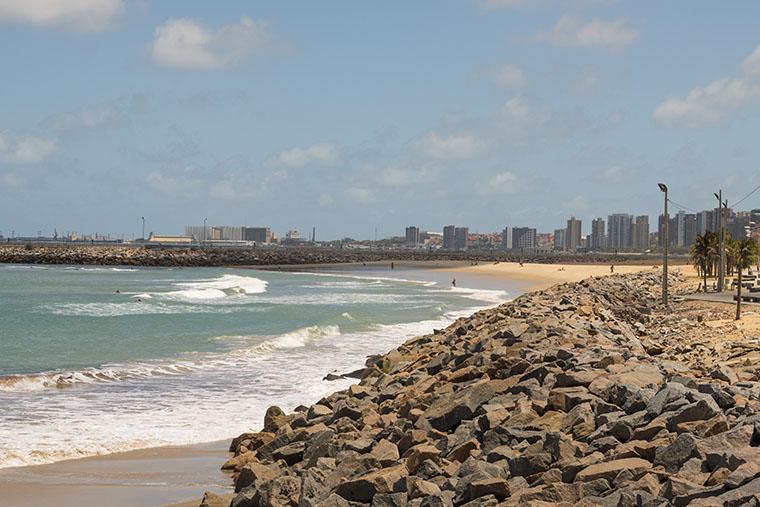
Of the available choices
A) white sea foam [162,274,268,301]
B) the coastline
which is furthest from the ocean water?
white sea foam [162,274,268,301]

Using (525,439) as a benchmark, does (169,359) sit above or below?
below

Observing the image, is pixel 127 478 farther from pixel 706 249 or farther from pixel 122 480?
pixel 706 249

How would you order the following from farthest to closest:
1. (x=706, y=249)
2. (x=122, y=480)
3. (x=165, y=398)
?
(x=706, y=249) → (x=165, y=398) → (x=122, y=480)

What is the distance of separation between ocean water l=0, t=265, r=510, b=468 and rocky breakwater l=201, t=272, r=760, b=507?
217 cm

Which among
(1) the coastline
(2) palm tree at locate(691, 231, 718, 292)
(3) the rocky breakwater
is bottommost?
(1) the coastline

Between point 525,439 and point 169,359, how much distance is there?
1367 centimetres

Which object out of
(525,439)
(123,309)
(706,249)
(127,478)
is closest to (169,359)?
(127,478)

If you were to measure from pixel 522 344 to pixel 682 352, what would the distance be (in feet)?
10.6

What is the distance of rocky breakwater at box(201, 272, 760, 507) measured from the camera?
6.20 m

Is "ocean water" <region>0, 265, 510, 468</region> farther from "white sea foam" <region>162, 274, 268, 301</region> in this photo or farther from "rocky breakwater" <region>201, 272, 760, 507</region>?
"rocky breakwater" <region>201, 272, 760, 507</region>

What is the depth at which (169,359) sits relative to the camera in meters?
19.9

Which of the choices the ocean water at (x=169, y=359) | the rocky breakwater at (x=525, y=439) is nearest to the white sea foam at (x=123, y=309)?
the ocean water at (x=169, y=359)

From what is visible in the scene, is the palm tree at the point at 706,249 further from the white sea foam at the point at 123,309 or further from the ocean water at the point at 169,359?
the white sea foam at the point at 123,309

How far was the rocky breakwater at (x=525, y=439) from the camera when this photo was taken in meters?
6.20
